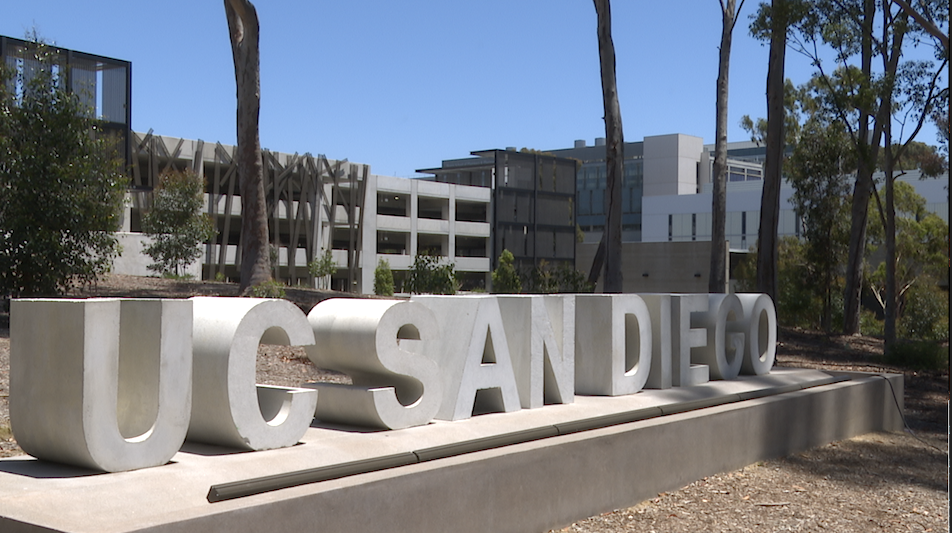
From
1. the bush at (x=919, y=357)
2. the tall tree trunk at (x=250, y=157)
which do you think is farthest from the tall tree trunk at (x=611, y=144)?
the tall tree trunk at (x=250, y=157)

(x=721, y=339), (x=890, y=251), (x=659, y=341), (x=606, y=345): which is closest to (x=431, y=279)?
(x=890, y=251)

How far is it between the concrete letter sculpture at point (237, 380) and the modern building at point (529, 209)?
226 feet

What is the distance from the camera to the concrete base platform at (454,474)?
4602mm

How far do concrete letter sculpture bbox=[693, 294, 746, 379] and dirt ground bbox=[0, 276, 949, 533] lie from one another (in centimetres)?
117

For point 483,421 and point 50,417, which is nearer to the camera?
point 50,417

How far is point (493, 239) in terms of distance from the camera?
251 feet

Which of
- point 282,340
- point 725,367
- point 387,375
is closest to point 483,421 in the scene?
point 387,375

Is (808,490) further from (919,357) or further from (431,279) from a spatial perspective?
(431,279)

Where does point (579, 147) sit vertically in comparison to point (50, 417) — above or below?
above

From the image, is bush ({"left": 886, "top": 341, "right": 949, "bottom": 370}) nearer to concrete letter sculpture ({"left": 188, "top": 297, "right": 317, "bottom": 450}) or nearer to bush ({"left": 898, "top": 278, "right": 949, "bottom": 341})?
concrete letter sculpture ({"left": 188, "top": 297, "right": 317, "bottom": 450})

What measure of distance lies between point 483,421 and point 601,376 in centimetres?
197

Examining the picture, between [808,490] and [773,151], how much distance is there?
14.3 meters

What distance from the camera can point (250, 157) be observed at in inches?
717

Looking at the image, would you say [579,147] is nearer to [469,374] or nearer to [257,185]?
[257,185]
